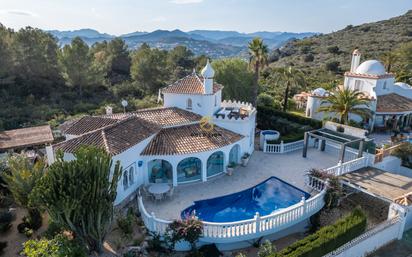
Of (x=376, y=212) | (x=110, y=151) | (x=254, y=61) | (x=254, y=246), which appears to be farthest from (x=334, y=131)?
(x=110, y=151)

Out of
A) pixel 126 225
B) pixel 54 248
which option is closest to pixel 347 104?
pixel 126 225

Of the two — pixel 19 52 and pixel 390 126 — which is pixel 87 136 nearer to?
pixel 390 126

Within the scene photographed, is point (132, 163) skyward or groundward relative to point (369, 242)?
skyward

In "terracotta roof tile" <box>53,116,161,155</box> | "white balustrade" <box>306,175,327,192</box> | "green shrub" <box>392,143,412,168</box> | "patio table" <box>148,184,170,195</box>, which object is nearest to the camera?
"terracotta roof tile" <box>53,116,161,155</box>

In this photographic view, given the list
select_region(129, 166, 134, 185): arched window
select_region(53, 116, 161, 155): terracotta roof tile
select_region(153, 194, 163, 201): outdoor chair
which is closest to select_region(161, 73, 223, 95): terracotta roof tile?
select_region(53, 116, 161, 155): terracotta roof tile

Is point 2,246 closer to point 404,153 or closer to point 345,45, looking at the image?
point 404,153

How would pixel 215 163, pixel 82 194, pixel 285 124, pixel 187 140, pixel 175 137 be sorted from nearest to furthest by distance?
pixel 82 194 → pixel 187 140 → pixel 175 137 → pixel 215 163 → pixel 285 124

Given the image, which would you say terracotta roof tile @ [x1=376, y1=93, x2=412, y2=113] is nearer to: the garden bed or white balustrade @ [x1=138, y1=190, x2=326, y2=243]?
the garden bed

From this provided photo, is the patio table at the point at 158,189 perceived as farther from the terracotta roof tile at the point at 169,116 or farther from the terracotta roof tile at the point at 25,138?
the terracotta roof tile at the point at 25,138
